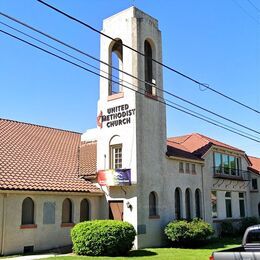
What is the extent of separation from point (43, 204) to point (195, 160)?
11.3 metres

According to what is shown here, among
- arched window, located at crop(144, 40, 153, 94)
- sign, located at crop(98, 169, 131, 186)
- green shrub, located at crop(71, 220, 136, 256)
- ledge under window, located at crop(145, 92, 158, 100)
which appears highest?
arched window, located at crop(144, 40, 153, 94)

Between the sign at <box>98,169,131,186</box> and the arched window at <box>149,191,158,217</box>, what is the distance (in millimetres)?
2065

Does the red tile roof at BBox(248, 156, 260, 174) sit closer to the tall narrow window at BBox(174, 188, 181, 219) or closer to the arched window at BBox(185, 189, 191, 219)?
the arched window at BBox(185, 189, 191, 219)

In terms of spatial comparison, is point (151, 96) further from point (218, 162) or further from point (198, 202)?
point (218, 162)

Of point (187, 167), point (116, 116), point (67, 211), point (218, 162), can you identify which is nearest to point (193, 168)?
point (187, 167)

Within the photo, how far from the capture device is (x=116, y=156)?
76.2ft

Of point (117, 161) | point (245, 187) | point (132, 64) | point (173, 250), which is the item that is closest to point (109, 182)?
point (117, 161)

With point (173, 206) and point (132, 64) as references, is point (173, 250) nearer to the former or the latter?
point (173, 206)

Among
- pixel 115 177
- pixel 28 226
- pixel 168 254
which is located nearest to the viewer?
pixel 168 254

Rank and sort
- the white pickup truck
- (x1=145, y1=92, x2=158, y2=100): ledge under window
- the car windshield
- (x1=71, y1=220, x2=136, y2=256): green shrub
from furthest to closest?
(x1=145, y1=92, x2=158, y2=100): ledge under window, (x1=71, y1=220, x2=136, y2=256): green shrub, the car windshield, the white pickup truck

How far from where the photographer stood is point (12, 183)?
1872 cm

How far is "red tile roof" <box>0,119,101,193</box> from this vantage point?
19.8m

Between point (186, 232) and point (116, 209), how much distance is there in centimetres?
407

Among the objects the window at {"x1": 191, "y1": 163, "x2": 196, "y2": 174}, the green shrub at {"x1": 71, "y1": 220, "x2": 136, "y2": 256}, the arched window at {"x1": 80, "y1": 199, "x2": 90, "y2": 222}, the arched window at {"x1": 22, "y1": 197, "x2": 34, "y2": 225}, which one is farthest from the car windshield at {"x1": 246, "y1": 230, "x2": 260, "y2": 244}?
the window at {"x1": 191, "y1": 163, "x2": 196, "y2": 174}
